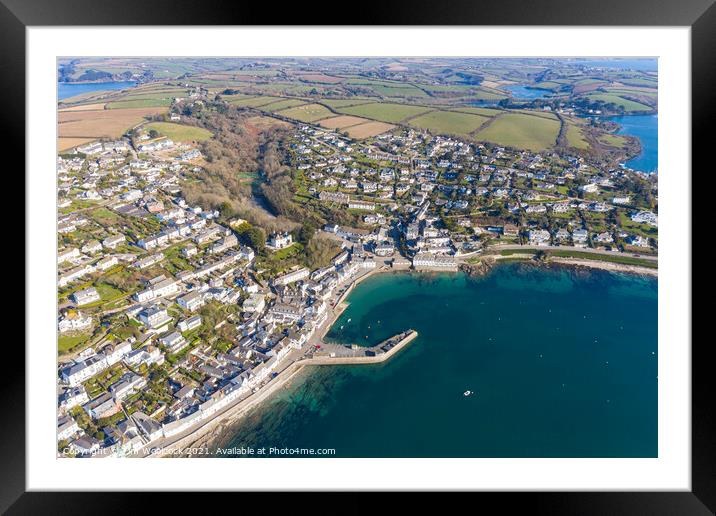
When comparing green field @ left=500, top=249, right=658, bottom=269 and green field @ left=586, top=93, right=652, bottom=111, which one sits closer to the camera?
green field @ left=500, top=249, right=658, bottom=269

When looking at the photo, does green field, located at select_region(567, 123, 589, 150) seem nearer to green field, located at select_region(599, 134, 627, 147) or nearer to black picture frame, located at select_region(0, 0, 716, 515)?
green field, located at select_region(599, 134, 627, 147)

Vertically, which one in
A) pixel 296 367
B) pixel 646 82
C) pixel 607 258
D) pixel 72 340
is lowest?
pixel 296 367

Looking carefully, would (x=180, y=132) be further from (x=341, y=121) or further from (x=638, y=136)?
(x=638, y=136)

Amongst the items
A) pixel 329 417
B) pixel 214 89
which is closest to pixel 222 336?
pixel 329 417

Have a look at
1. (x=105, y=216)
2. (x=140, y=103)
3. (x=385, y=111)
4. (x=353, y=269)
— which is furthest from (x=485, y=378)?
(x=385, y=111)

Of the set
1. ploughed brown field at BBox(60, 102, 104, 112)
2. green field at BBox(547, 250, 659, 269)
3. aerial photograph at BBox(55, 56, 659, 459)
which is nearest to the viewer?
aerial photograph at BBox(55, 56, 659, 459)

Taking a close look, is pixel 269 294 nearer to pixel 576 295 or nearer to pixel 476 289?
pixel 476 289

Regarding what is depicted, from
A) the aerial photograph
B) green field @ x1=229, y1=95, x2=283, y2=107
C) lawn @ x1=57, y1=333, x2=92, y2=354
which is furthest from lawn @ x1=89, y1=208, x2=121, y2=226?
green field @ x1=229, y1=95, x2=283, y2=107

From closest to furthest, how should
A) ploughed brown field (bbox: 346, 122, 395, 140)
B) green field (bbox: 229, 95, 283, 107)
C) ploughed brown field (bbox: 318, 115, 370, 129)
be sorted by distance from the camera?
green field (bbox: 229, 95, 283, 107) < ploughed brown field (bbox: 346, 122, 395, 140) < ploughed brown field (bbox: 318, 115, 370, 129)
